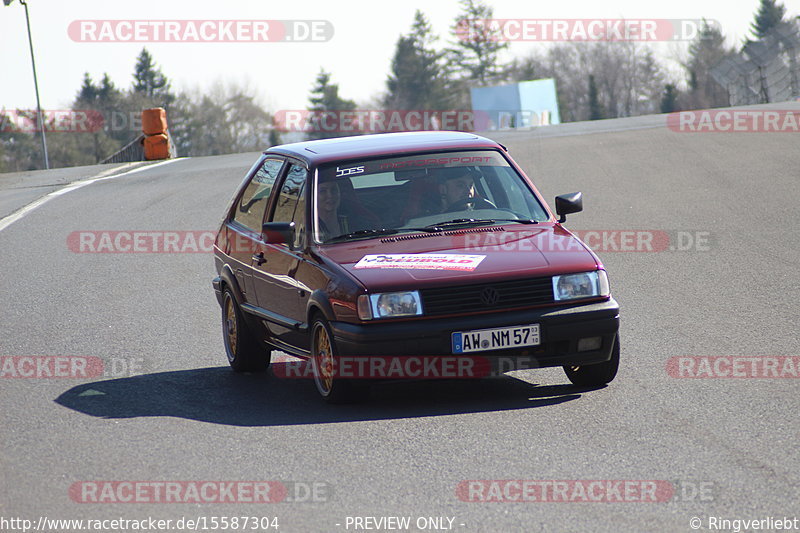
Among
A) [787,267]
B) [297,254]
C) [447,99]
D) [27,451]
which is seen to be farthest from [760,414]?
[447,99]

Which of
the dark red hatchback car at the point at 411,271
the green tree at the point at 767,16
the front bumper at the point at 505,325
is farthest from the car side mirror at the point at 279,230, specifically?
the green tree at the point at 767,16

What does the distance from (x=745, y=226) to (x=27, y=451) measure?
11.2 meters

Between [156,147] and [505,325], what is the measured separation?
2938cm

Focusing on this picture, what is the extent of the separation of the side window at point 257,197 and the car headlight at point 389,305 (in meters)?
2.26

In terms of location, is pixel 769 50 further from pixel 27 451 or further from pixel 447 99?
pixel 447 99

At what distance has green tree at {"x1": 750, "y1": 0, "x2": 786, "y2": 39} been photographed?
126 meters

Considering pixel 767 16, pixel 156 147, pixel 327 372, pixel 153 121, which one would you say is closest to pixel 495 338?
pixel 327 372

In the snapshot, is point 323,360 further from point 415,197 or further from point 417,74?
point 417,74

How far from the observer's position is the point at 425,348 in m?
6.93

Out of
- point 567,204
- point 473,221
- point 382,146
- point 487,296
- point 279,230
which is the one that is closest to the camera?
point 487,296

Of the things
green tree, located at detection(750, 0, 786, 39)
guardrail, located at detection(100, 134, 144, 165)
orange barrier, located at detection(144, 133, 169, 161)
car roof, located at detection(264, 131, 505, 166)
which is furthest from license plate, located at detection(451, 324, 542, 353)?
green tree, located at detection(750, 0, 786, 39)

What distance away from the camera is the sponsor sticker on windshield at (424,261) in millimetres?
7113

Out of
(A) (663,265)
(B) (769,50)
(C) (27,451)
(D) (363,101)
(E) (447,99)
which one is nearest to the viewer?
(C) (27,451)

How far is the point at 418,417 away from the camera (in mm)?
6922
